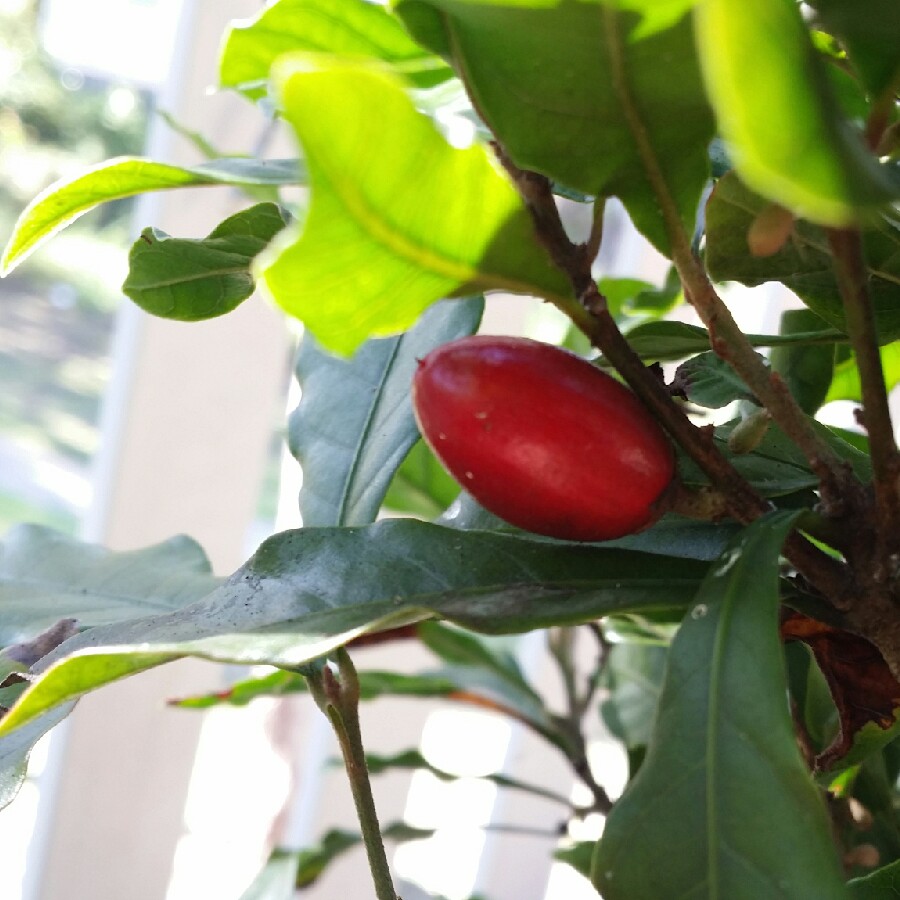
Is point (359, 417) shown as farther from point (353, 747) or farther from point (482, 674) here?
point (482, 674)

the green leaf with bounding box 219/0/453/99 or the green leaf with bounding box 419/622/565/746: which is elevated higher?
the green leaf with bounding box 219/0/453/99

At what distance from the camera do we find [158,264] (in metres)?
0.30

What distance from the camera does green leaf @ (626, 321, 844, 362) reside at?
0.32m

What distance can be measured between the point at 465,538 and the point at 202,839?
1092mm

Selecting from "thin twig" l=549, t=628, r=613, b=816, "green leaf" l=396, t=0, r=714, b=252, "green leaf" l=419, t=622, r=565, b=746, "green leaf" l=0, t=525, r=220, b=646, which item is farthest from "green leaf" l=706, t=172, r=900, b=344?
"green leaf" l=419, t=622, r=565, b=746

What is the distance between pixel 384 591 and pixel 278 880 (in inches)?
17.5

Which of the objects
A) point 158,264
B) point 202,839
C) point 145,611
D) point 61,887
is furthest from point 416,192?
point 202,839

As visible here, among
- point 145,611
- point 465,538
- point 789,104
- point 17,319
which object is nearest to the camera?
point 789,104

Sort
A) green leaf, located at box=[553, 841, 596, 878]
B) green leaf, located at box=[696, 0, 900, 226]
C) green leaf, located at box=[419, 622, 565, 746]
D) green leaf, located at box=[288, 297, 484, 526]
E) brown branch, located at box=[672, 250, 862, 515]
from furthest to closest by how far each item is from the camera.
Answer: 1. green leaf, located at box=[419, 622, 565, 746]
2. green leaf, located at box=[553, 841, 596, 878]
3. green leaf, located at box=[288, 297, 484, 526]
4. brown branch, located at box=[672, 250, 862, 515]
5. green leaf, located at box=[696, 0, 900, 226]

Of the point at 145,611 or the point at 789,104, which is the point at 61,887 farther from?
the point at 789,104

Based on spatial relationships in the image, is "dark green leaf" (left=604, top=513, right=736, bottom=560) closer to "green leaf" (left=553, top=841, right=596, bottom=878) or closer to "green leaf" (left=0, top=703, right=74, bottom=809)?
"green leaf" (left=0, top=703, right=74, bottom=809)

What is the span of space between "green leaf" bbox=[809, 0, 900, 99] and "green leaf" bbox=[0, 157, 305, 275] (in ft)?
0.48

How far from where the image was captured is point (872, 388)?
22 centimetres

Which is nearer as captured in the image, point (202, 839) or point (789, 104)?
point (789, 104)
